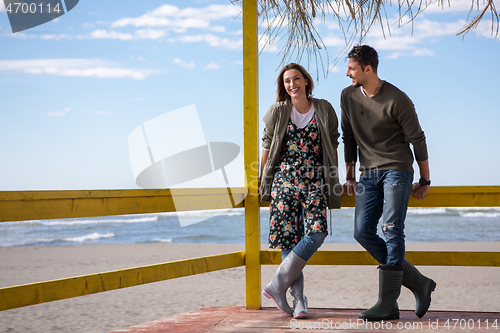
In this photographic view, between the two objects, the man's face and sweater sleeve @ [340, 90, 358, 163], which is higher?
the man's face

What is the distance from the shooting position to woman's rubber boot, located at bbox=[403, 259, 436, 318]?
2.28m

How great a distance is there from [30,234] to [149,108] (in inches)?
387

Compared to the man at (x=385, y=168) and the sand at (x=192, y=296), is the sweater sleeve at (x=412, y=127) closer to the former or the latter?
the man at (x=385, y=168)

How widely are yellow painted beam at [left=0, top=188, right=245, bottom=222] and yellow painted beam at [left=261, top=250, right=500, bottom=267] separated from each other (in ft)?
1.76

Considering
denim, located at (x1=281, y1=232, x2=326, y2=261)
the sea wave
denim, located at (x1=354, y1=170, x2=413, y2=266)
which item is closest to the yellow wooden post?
denim, located at (x1=281, y1=232, x2=326, y2=261)

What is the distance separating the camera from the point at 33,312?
4.53m

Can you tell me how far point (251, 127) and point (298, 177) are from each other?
1.57 feet

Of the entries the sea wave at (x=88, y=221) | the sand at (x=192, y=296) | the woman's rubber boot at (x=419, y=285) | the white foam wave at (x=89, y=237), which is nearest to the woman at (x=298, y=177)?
the woman's rubber boot at (x=419, y=285)

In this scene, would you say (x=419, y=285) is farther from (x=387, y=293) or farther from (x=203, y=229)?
(x=203, y=229)

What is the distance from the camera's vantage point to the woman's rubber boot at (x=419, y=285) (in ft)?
7.49

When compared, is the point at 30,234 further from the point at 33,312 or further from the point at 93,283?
the point at 93,283

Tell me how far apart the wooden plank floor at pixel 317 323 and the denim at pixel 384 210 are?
34 centimetres

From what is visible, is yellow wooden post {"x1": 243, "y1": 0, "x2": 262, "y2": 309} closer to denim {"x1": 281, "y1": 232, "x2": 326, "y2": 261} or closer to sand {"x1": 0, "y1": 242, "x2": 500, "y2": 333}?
denim {"x1": 281, "y1": 232, "x2": 326, "y2": 261}

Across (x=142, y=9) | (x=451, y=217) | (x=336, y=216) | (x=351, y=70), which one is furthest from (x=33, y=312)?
(x=142, y=9)
